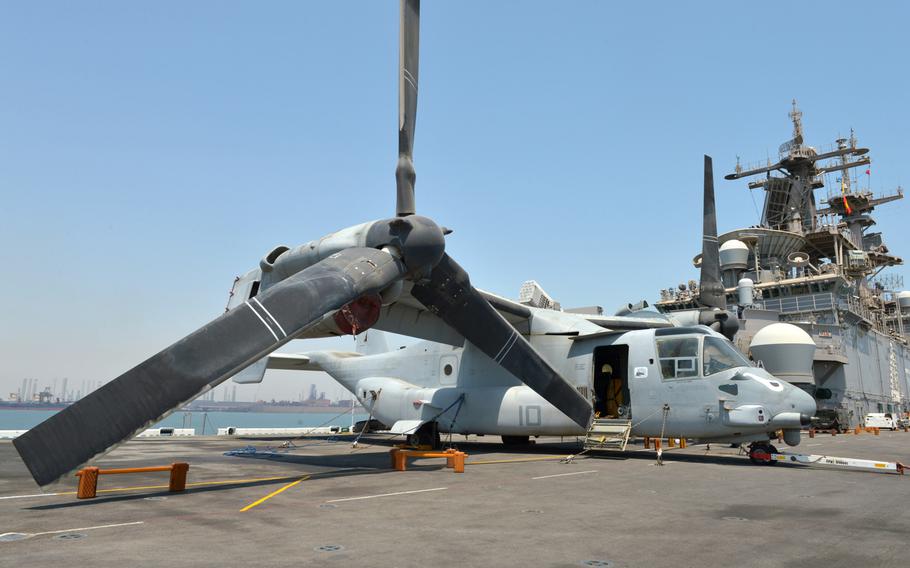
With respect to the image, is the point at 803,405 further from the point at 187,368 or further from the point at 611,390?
the point at 187,368

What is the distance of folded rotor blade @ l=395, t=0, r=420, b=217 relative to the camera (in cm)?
1271

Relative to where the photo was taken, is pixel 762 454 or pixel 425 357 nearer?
pixel 762 454

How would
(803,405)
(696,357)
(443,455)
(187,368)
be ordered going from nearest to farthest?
1. (187,368)
2. (443,455)
3. (803,405)
4. (696,357)

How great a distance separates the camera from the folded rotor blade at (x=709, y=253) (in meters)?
19.2

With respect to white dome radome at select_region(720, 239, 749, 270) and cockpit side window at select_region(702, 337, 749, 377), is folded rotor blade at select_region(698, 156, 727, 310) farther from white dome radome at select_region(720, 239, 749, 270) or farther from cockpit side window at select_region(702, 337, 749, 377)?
white dome radome at select_region(720, 239, 749, 270)

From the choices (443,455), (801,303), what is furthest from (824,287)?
(443,455)

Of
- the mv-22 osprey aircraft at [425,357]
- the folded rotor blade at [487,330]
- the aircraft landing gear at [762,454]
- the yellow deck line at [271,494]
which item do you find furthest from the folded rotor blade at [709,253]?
the yellow deck line at [271,494]

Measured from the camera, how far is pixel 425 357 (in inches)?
872

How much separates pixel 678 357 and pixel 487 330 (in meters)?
5.81

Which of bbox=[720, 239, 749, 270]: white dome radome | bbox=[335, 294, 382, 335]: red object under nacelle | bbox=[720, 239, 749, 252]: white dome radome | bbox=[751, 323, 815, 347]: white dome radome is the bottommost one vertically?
bbox=[335, 294, 382, 335]: red object under nacelle

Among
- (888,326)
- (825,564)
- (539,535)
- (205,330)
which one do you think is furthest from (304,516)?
(888,326)

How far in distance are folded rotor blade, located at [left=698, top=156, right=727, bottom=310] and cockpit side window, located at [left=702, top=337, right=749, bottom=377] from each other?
341 centimetres

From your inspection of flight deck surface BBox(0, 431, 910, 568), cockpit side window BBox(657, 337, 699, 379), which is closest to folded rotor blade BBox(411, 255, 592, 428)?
cockpit side window BBox(657, 337, 699, 379)

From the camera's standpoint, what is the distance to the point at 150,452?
1830 centimetres
